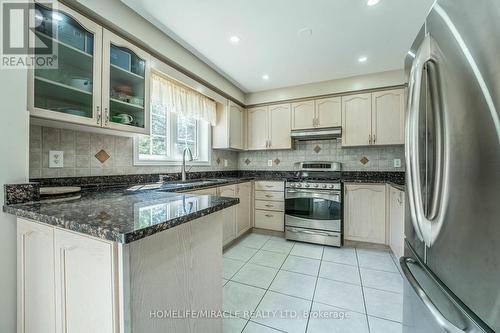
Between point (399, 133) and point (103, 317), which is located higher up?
point (399, 133)

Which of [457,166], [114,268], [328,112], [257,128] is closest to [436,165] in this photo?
[457,166]

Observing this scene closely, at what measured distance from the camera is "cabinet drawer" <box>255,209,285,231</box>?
129 inches

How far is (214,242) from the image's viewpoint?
1.13 meters

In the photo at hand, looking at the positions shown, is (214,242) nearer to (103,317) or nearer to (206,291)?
(206,291)

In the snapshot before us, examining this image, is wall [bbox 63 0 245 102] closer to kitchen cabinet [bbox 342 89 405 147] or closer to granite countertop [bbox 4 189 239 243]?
granite countertop [bbox 4 189 239 243]

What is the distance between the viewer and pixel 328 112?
3.20m

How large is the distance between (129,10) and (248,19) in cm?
97

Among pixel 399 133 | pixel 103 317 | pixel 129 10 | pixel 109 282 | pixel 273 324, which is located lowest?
pixel 273 324

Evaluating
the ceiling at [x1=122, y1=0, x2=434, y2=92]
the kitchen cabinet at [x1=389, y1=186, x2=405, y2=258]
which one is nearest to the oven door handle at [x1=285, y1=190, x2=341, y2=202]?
the kitchen cabinet at [x1=389, y1=186, x2=405, y2=258]

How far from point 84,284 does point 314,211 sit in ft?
8.78

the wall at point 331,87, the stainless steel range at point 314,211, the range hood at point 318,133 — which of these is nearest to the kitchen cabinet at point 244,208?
the stainless steel range at point 314,211

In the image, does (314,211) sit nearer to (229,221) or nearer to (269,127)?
(229,221)

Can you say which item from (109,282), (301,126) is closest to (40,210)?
(109,282)

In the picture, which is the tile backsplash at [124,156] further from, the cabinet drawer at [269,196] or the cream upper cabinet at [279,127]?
the cabinet drawer at [269,196]
